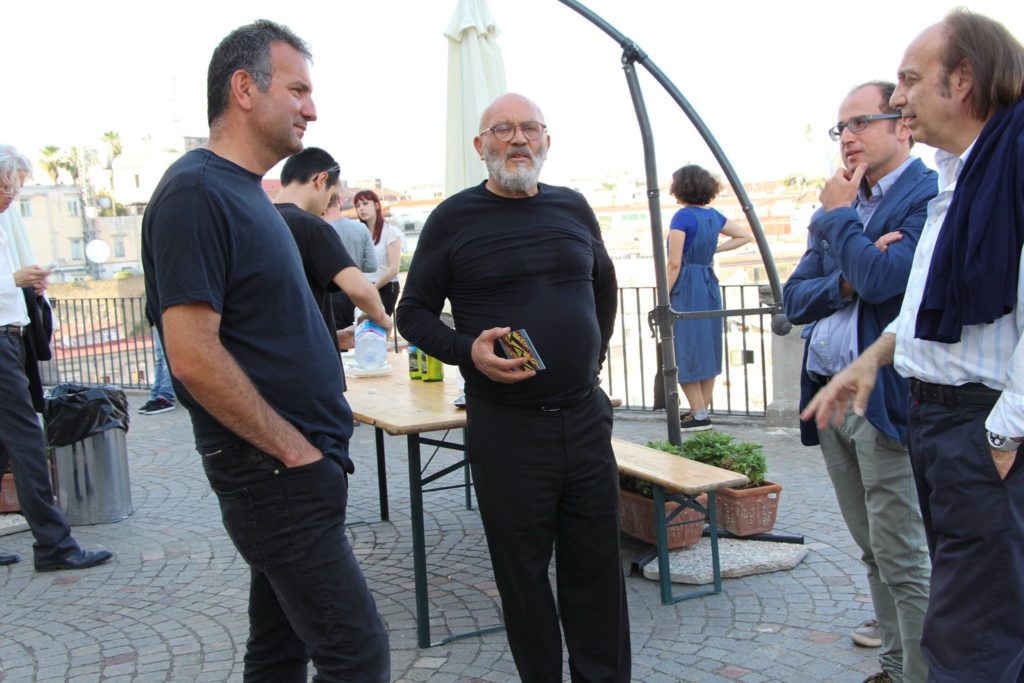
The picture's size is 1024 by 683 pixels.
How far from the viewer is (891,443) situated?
10.3 feet

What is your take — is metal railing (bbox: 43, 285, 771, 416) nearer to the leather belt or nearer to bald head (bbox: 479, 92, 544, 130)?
bald head (bbox: 479, 92, 544, 130)

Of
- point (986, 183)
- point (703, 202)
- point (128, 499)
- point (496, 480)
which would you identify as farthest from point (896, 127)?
point (128, 499)

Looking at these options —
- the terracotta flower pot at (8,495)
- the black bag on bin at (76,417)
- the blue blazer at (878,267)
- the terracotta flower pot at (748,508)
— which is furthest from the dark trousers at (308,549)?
the terracotta flower pot at (8,495)

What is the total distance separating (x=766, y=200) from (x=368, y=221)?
22939mm

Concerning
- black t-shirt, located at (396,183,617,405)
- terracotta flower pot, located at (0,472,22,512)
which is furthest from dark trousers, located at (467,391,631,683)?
terracotta flower pot, located at (0,472,22,512)

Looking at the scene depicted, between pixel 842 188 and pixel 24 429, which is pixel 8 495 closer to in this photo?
pixel 24 429

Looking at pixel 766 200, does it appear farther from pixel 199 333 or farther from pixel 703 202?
pixel 199 333

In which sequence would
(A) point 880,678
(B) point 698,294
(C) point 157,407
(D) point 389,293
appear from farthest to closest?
(C) point 157,407
(D) point 389,293
(B) point 698,294
(A) point 880,678

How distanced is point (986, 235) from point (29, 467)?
491 centimetres

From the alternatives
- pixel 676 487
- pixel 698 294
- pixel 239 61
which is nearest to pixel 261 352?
pixel 239 61

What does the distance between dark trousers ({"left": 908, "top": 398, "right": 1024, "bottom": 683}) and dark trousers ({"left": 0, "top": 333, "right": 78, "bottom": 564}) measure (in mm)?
4576

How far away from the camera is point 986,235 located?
2.27 meters

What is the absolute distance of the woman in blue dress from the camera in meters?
7.80

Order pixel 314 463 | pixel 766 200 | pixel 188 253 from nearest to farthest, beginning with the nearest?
pixel 188 253
pixel 314 463
pixel 766 200
